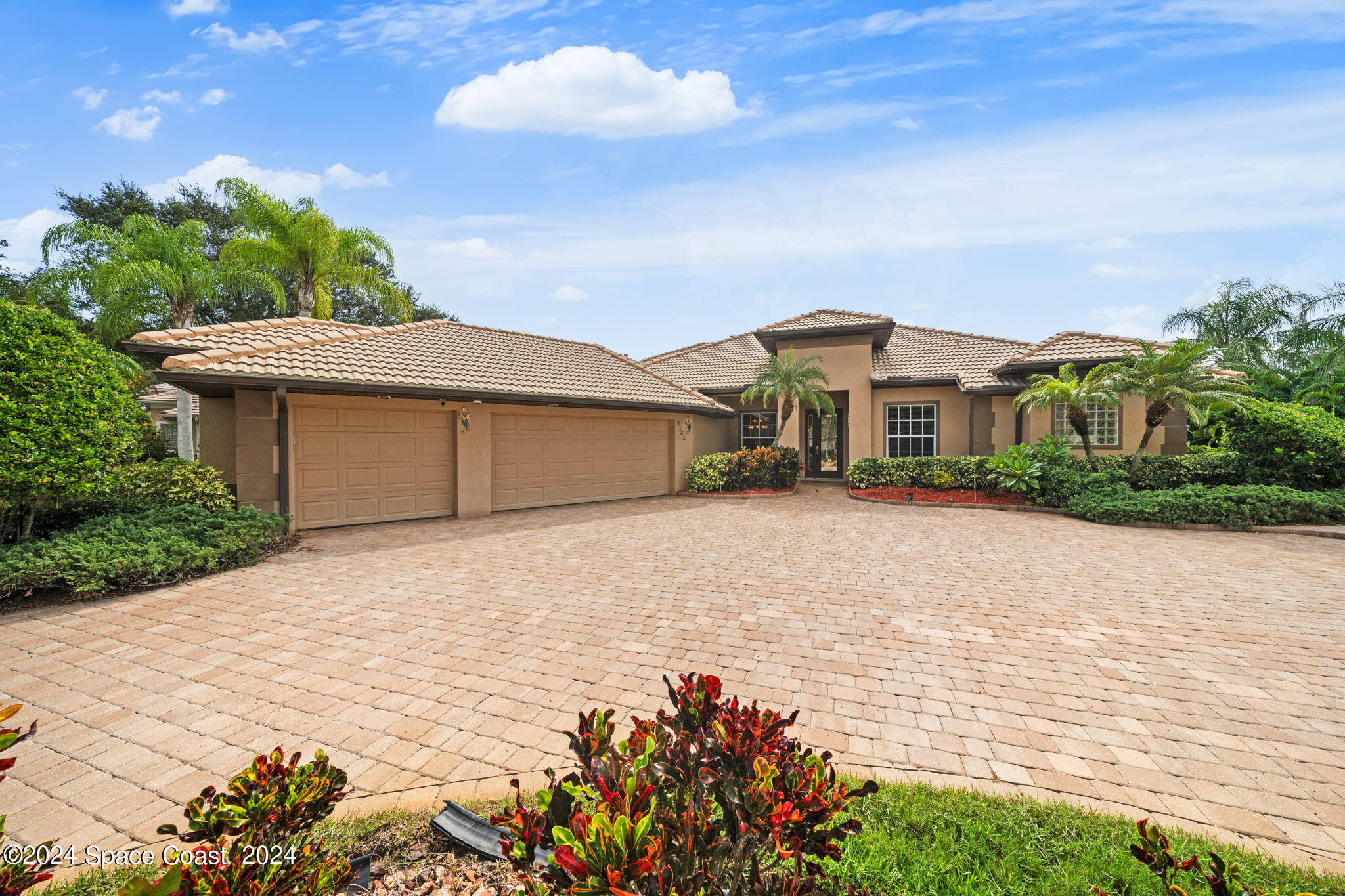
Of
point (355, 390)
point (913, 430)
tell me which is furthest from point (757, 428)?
point (355, 390)

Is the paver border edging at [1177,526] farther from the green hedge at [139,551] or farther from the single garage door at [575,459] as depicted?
the green hedge at [139,551]

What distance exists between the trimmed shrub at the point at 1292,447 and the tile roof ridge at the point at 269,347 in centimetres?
1918

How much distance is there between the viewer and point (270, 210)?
15242 mm

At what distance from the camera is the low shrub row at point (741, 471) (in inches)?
607

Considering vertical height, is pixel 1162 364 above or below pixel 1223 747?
above

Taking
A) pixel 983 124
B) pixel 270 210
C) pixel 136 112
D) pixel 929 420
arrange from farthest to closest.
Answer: pixel 929 420
pixel 270 210
pixel 136 112
pixel 983 124

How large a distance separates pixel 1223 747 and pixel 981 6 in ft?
31.0

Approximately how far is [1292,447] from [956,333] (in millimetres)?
9485

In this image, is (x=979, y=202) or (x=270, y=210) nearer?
(x=979, y=202)

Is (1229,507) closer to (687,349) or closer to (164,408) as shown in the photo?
(687,349)

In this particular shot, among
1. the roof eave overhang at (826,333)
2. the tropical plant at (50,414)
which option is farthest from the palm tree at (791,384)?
the tropical plant at (50,414)

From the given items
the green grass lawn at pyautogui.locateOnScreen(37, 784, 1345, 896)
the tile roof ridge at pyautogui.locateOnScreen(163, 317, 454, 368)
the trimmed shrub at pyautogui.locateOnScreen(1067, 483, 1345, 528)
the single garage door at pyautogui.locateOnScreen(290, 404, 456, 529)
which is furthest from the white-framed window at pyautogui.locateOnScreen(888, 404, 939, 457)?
the green grass lawn at pyautogui.locateOnScreen(37, 784, 1345, 896)

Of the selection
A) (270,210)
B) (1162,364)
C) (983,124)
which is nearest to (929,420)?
(1162,364)

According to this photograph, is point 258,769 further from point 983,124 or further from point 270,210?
point 270,210
